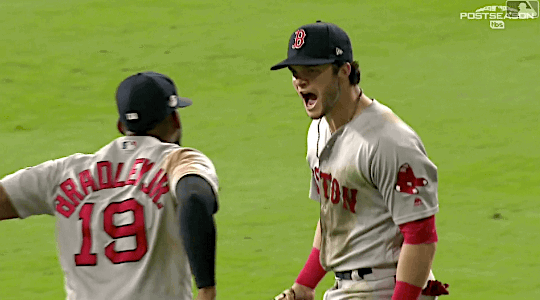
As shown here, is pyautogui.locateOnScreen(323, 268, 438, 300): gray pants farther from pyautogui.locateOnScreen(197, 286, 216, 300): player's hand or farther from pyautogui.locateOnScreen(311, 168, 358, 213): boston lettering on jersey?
pyautogui.locateOnScreen(197, 286, 216, 300): player's hand

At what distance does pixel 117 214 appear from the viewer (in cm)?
382

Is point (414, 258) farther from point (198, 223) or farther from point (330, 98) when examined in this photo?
point (198, 223)

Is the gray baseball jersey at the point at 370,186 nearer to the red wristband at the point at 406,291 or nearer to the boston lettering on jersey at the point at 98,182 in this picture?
the red wristband at the point at 406,291

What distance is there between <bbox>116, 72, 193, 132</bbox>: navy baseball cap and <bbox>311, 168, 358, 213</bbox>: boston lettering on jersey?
758mm

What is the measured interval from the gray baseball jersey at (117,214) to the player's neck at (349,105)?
0.78 metres

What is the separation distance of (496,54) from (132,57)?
17.2 feet

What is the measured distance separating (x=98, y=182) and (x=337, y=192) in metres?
1.02

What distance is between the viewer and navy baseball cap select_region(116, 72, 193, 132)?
397 centimetres

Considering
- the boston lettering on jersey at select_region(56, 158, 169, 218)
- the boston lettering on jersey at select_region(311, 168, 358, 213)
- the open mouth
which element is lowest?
the boston lettering on jersey at select_region(311, 168, 358, 213)

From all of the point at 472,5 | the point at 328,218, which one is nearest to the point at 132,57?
the point at 472,5

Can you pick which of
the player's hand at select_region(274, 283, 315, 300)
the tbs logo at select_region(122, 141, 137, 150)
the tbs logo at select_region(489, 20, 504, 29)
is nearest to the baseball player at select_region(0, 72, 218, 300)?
the tbs logo at select_region(122, 141, 137, 150)

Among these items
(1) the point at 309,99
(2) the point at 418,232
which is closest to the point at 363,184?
(2) the point at 418,232

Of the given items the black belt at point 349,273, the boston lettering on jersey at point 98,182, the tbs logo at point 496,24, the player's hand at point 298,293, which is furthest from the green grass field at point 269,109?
the boston lettering on jersey at point 98,182

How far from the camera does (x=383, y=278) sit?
4.30 meters
